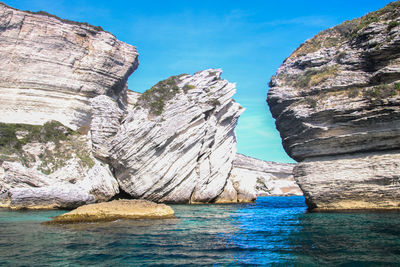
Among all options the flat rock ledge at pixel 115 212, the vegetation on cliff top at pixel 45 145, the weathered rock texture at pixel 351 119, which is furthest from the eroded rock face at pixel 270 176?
the flat rock ledge at pixel 115 212

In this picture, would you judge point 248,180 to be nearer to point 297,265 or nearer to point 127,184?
point 127,184

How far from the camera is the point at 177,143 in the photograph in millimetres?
31109

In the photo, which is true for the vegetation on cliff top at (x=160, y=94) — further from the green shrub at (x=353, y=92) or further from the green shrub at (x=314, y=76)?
the green shrub at (x=353, y=92)

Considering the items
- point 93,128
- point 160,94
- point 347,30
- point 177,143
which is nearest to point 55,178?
point 93,128

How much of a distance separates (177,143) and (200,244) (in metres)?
21.0

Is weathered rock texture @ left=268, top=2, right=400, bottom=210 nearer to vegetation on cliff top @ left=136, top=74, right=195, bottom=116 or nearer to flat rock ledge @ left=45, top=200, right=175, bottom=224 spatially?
flat rock ledge @ left=45, top=200, right=175, bottom=224

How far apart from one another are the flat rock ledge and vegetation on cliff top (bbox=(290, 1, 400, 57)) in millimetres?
19252

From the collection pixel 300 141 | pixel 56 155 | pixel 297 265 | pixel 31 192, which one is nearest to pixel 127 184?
pixel 31 192

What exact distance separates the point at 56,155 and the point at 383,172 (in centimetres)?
3484

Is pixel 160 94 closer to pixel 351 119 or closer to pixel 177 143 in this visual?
pixel 177 143

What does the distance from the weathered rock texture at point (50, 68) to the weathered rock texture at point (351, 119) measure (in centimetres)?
3642

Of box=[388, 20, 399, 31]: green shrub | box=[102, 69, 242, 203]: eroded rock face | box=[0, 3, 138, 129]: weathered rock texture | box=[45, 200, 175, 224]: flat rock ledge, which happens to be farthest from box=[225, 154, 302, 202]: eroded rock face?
box=[45, 200, 175, 224]: flat rock ledge

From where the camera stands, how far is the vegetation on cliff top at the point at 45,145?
36.0m

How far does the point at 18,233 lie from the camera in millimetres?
12328
